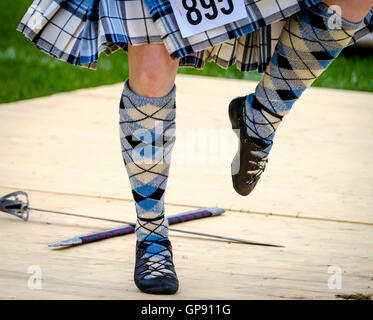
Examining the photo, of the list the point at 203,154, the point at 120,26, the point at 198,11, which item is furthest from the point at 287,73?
the point at 203,154

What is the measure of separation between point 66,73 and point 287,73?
3.75 metres

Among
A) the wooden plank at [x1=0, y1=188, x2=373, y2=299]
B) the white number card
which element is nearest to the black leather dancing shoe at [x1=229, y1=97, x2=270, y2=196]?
the wooden plank at [x1=0, y1=188, x2=373, y2=299]

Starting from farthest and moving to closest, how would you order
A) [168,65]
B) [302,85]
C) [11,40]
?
1. [11,40]
2. [302,85]
3. [168,65]

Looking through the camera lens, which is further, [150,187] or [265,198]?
[265,198]

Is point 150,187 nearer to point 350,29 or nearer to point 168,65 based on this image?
point 168,65

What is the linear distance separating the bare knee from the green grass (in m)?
2.78

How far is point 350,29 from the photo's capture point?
5.05 ft

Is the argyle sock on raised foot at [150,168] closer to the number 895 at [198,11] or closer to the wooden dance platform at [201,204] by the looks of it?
the wooden dance platform at [201,204]

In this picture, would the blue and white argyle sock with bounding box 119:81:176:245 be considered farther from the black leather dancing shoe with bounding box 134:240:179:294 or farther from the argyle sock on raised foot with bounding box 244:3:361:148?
the argyle sock on raised foot with bounding box 244:3:361:148

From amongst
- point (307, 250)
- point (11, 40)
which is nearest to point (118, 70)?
point (11, 40)

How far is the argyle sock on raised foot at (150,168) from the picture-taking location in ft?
5.05

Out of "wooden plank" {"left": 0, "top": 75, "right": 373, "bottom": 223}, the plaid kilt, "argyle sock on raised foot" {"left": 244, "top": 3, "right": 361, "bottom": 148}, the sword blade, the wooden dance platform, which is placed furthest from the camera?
"wooden plank" {"left": 0, "top": 75, "right": 373, "bottom": 223}

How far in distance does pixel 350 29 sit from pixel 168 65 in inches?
15.0

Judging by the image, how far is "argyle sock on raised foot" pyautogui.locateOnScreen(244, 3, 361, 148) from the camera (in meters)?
1.56
